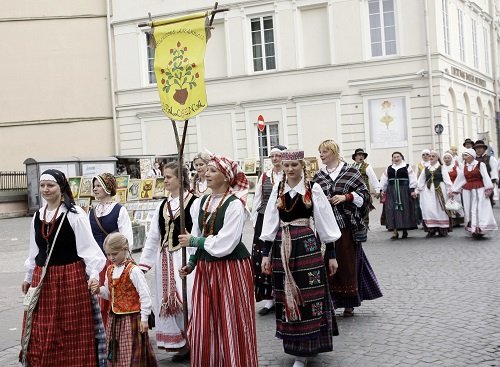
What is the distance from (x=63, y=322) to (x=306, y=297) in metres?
1.97

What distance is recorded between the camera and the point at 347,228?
750 cm

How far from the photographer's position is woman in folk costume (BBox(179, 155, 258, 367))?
203 inches

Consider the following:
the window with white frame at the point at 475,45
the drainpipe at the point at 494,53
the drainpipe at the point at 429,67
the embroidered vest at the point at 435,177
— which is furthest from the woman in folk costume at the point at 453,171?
the drainpipe at the point at 494,53

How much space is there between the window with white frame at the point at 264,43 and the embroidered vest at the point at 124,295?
2210 cm

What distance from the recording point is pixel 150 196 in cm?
1619

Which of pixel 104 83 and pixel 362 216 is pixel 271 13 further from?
pixel 362 216

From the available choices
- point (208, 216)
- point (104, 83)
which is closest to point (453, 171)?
point (208, 216)

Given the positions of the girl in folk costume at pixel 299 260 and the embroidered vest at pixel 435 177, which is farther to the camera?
the embroidered vest at pixel 435 177

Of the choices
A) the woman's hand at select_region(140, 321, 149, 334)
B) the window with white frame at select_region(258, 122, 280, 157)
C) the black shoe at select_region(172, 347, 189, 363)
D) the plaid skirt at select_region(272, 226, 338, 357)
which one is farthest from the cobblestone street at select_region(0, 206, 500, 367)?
the window with white frame at select_region(258, 122, 280, 157)

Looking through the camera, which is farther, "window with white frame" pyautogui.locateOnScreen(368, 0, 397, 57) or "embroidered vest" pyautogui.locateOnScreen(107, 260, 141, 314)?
"window with white frame" pyautogui.locateOnScreen(368, 0, 397, 57)

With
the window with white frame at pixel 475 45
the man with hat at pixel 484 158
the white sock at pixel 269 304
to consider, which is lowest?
the white sock at pixel 269 304

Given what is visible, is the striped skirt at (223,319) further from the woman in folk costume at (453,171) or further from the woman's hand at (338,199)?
the woman in folk costume at (453,171)

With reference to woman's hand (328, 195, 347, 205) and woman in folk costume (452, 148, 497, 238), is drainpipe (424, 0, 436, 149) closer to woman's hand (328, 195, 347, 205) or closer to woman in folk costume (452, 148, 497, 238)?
woman in folk costume (452, 148, 497, 238)

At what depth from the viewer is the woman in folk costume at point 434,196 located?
1434 centimetres
